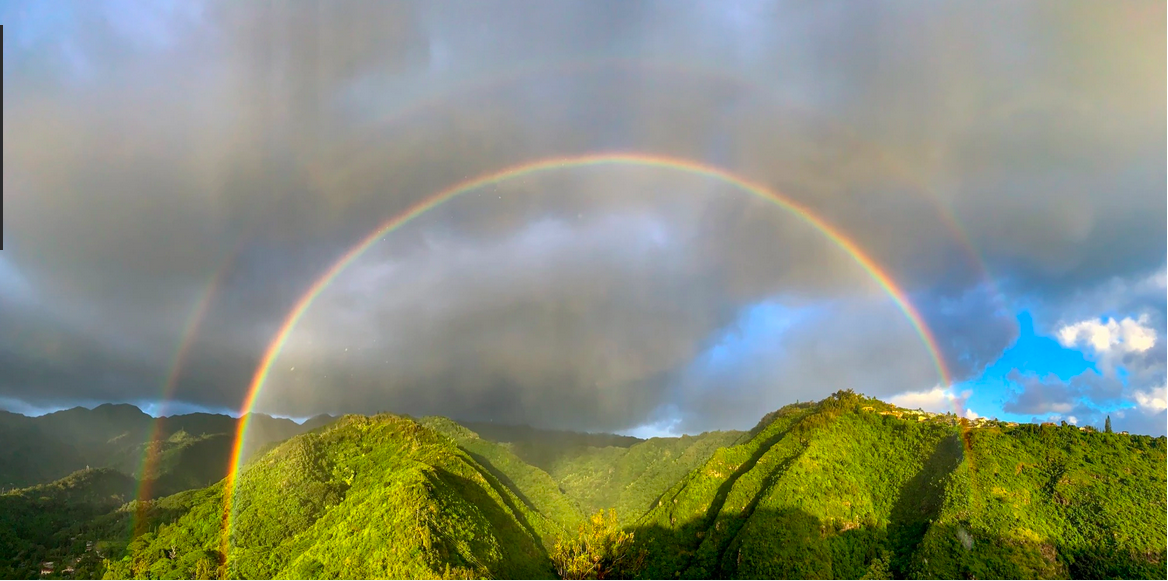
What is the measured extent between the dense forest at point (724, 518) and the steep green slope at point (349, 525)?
376 mm

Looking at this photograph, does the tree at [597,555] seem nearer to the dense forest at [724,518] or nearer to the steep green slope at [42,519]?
the dense forest at [724,518]

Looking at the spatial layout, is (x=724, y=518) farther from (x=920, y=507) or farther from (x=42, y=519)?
(x=42, y=519)

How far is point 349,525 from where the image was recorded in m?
91.4

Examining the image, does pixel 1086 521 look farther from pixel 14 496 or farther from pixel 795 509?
pixel 14 496

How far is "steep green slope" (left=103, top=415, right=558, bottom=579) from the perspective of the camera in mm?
81312

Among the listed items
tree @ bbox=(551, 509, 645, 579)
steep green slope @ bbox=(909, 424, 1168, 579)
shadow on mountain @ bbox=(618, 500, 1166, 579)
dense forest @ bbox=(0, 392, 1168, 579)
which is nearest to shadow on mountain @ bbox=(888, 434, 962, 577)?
dense forest @ bbox=(0, 392, 1168, 579)

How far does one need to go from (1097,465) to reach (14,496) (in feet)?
729

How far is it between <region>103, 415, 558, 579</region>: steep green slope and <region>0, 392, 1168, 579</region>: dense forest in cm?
38

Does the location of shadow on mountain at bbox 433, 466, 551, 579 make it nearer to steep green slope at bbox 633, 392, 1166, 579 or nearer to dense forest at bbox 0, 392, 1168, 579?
dense forest at bbox 0, 392, 1168, 579

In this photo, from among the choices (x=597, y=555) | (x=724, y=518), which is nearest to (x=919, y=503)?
(x=724, y=518)

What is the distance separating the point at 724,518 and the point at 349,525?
2785 inches

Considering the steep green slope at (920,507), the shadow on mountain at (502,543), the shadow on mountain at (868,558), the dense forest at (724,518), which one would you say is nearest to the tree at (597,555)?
the dense forest at (724,518)

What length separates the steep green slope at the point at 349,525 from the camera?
81312mm

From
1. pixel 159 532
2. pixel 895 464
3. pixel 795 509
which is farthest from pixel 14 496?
pixel 895 464
